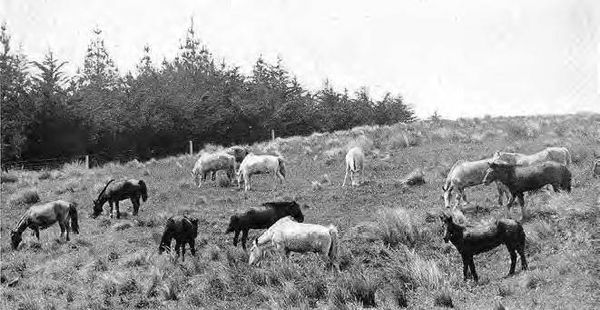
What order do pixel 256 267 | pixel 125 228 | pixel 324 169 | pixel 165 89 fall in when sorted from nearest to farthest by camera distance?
pixel 256 267
pixel 125 228
pixel 324 169
pixel 165 89

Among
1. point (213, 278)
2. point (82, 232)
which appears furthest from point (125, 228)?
point (213, 278)

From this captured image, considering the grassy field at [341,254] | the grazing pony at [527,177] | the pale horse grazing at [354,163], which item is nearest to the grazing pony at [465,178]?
the grassy field at [341,254]

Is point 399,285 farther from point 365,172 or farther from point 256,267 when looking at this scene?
point 365,172

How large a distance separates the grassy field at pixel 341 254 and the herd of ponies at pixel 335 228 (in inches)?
14.7

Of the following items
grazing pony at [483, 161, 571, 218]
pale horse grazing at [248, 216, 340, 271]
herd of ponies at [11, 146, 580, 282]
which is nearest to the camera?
herd of ponies at [11, 146, 580, 282]

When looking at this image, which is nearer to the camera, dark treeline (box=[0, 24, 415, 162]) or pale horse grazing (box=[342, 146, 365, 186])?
pale horse grazing (box=[342, 146, 365, 186])

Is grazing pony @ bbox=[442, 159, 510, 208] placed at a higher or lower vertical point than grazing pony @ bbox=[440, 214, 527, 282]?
higher

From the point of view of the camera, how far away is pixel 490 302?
957 centimetres

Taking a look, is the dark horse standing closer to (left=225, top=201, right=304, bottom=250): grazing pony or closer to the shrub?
the shrub

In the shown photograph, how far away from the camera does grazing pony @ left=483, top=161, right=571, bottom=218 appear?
1372 centimetres

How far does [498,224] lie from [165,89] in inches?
1629

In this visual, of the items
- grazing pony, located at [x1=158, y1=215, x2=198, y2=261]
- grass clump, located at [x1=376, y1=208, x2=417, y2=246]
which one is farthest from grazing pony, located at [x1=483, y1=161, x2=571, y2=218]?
grazing pony, located at [x1=158, y1=215, x2=198, y2=261]

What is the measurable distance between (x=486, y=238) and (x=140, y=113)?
123 ft

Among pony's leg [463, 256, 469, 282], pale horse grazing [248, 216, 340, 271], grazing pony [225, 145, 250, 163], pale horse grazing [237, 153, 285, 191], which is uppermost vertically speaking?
grazing pony [225, 145, 250, 163]
